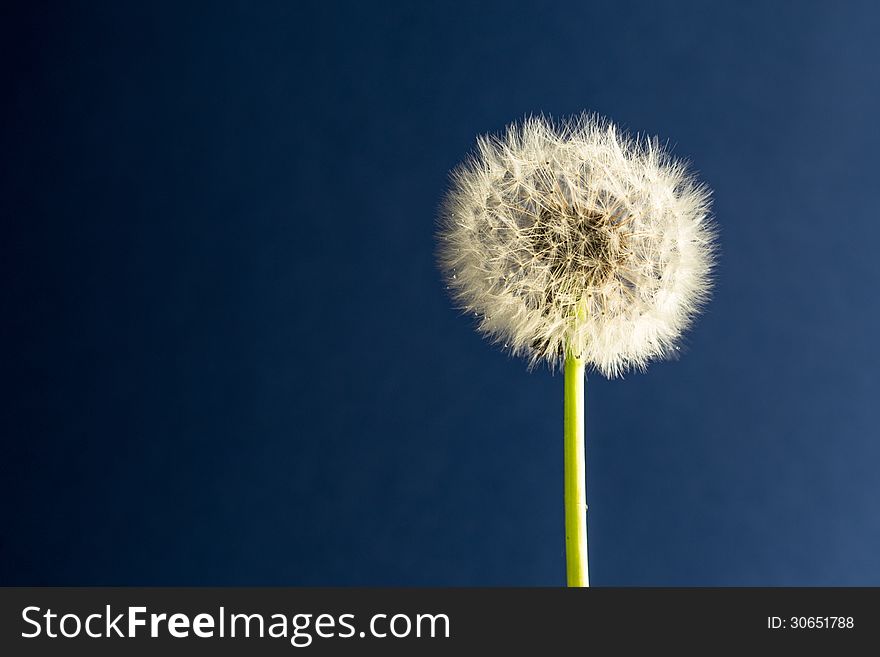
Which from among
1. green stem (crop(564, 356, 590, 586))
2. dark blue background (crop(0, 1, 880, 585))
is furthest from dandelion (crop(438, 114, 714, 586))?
dark blue background (crop(0, 1, 880, 585))

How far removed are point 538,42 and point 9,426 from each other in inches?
58.9

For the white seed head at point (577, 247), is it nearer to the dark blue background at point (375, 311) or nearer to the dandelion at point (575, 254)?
the dandelion at point (575, 254)

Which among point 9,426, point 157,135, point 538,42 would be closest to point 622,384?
point 538,42

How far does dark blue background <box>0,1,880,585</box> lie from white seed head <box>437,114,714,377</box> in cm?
68

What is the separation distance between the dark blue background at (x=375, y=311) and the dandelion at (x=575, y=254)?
0.68 m

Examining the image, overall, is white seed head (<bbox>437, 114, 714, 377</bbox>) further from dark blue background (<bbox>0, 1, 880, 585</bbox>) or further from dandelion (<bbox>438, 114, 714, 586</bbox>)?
dark blue background (<bbox>0, 1, 880, 585</bbox>)

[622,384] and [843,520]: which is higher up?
[622,384]

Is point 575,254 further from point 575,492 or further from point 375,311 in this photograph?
point 375,311

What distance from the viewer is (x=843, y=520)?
4.46ft

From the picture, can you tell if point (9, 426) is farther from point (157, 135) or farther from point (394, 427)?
point (394, 427)

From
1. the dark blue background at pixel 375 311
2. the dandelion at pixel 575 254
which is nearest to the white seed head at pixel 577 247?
the dandelion at pixel 575 254

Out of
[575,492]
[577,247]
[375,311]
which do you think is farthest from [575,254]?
[375,311]

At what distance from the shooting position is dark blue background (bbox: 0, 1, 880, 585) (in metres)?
1.40

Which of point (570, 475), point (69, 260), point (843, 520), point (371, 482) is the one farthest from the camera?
point (69, 260)
